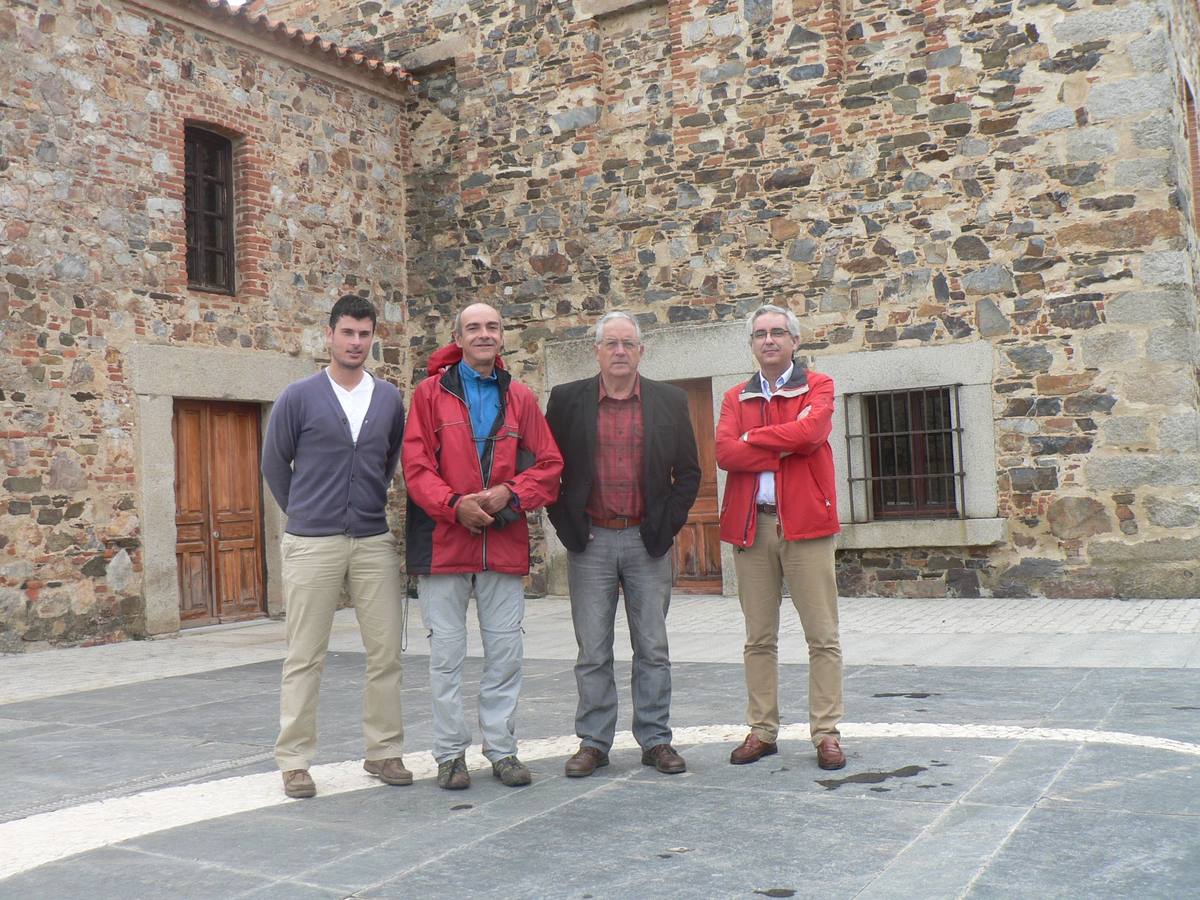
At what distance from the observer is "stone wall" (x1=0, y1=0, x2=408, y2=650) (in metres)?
8.68

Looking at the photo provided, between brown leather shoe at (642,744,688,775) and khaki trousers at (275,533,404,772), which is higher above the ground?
khaki trousers at (275,533,404,772)

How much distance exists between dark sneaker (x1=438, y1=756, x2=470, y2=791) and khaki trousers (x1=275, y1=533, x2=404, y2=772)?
0.80ft

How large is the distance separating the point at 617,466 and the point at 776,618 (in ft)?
2.89

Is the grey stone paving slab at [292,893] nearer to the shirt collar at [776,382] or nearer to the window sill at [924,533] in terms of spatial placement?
the shirt collar at [776,382]

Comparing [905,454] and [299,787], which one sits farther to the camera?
[905,454]

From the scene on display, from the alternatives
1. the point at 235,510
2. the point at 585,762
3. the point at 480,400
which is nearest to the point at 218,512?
the point at 235,510

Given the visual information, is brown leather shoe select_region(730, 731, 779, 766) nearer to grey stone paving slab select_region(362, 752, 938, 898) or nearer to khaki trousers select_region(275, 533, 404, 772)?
grey stone paving slab select_region(362, 752, 938, 898)

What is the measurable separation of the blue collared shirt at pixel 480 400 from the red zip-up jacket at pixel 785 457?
2.90 ft

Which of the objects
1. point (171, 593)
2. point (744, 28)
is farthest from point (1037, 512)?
point (171, 593)

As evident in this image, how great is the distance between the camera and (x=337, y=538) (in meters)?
4.39

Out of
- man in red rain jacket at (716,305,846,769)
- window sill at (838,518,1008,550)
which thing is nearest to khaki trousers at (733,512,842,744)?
man in red rain jacket at (716,305,846,769)

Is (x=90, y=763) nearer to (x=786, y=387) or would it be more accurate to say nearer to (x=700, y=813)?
(x=700, y=813)

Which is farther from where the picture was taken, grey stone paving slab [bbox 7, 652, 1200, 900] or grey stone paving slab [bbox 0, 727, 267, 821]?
grey stone paving slab [bbox 0, 727, 267, 821]

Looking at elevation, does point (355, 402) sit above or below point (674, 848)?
above
